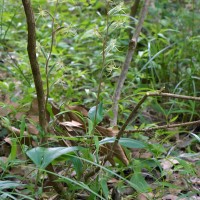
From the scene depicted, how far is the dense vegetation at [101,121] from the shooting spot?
1.48 meters

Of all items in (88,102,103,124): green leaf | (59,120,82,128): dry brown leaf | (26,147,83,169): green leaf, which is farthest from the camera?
(59,120,82,128): dry brown leaf

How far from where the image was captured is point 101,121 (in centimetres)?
212

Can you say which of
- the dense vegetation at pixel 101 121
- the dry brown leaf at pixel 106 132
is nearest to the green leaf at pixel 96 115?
the dense vegetation at pixel 101 121

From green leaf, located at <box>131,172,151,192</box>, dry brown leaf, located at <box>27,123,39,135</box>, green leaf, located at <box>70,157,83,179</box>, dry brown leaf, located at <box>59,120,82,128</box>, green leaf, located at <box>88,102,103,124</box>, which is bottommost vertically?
green leaf, located at <box>131,172,151,192</box>

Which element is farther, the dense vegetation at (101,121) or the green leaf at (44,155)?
the dense vegetation at (101,121)

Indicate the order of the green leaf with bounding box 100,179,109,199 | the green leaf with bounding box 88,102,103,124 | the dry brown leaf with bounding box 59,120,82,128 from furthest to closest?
the dry brown leaf with bounding box 59,120,82,128 → the green leaf with bounding box 88,102,103,124 → the green leaf with bounding box 100,179,109,199

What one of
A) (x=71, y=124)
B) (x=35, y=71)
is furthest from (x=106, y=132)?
(x=35, y=71)

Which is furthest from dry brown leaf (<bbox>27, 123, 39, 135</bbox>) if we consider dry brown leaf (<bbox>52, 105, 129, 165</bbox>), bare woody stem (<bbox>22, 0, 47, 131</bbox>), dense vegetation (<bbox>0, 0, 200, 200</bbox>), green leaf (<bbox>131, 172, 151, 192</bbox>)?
Answer: green leaf (<bbox>131, 172, 151, 192</bbox>)

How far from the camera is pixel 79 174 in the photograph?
1467 millimetres

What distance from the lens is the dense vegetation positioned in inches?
58.3

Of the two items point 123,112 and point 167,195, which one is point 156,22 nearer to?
point 123,112

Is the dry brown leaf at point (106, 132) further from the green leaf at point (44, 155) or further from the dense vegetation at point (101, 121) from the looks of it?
the green leaf at point (44, 155)

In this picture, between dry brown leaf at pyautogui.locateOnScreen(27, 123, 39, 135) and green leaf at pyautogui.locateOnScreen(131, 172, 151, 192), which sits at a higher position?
dry brown leaf at pyautogui.locateOnScreen(27, 123, 39, 135)

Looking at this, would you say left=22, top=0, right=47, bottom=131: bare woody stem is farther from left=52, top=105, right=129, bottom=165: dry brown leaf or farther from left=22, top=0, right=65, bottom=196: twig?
left=52, top=105, right=129, bottom=165: dry brown leaf
